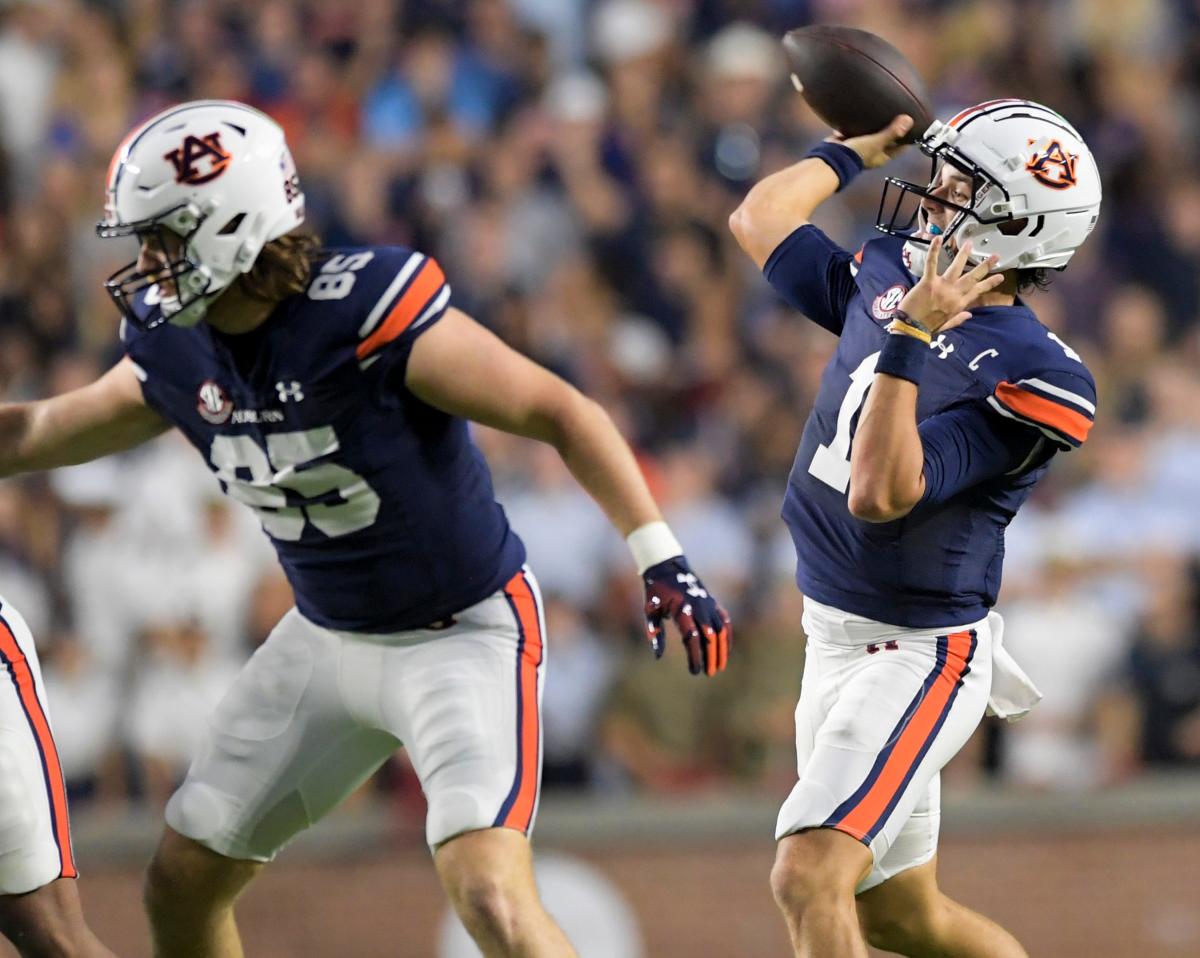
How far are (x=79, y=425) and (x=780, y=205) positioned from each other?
63.7 inches

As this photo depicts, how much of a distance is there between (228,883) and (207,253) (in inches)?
53.1

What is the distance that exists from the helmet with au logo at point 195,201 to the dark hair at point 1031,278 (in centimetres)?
154

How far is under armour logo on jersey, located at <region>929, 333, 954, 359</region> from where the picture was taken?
13.4 feet

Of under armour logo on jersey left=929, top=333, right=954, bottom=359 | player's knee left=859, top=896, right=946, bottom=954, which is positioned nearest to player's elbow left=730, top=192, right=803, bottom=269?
under armour logo on jersey left=929, top=333, right=954, bottom=359

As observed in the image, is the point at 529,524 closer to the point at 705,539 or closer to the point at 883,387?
the point at 705,539

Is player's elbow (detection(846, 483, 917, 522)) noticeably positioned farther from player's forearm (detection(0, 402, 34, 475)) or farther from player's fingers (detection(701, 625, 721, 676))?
player's forearm (detection(0, 402, 34, 475))

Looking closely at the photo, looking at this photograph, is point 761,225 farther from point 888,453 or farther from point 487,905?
point 487,905

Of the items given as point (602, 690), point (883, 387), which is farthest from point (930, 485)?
point (602, 690)

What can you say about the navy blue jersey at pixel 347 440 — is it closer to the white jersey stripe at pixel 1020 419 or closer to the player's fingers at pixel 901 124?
the white jersey stripe at pixel 1020 419

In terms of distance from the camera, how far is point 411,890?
7.32 m

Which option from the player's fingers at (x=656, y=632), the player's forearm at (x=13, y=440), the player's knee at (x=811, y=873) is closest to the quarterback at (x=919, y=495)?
the player's knee at (x=811, y=873)

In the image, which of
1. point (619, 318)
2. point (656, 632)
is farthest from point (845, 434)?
point (619, 318)

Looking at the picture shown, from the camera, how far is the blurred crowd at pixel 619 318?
23.7 feet

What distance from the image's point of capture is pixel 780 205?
14.8ft
